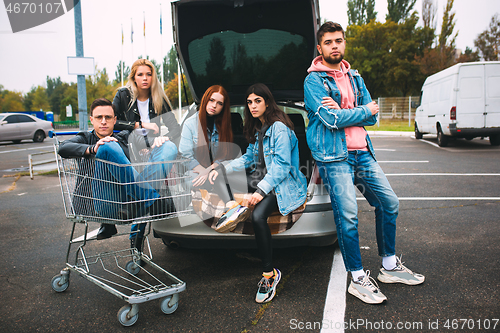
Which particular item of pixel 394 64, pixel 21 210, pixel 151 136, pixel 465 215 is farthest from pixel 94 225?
pixel 394 64

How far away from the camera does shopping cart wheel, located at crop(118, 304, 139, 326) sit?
222 centimetres

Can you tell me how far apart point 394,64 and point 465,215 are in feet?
112

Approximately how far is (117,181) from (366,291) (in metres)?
1.86

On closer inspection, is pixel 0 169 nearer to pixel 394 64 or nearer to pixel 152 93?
pixel 152 93

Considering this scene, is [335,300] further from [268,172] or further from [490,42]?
[490,42]

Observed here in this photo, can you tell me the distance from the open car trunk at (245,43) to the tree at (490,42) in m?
28.6

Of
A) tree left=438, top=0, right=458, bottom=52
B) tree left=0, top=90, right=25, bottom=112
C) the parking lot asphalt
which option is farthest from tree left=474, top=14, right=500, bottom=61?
tree left=0, top=90, right=25, bottom=112

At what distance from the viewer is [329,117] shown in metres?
2.54

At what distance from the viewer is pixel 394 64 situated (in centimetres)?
3469

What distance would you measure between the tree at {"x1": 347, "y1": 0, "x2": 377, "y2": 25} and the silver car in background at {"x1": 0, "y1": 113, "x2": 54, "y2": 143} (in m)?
39.3

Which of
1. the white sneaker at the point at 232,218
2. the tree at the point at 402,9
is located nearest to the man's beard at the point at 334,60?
the white sneaker at the point at 232,218

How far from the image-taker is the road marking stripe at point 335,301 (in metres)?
2.17

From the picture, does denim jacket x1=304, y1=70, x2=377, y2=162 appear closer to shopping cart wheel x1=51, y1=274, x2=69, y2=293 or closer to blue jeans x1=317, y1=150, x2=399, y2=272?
blue jeans x1=317, y1=150, x2=399, y2=272

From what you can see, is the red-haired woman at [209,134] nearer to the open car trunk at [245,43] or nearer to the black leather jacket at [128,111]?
the black leather jacket at [128,111]
